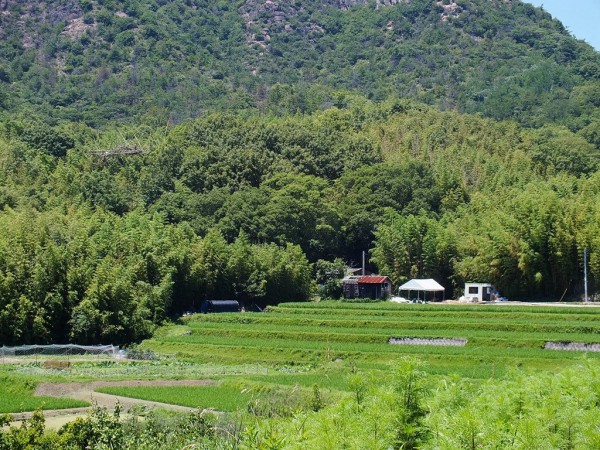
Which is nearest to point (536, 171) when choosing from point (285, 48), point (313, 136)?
point (313, 136)

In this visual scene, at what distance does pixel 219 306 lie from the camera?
2295 inches

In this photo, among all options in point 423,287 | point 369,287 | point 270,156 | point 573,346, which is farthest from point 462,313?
point 270,156

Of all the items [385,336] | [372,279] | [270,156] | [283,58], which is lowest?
[385,336]

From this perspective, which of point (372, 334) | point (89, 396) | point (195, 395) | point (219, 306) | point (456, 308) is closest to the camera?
point (195, 395)

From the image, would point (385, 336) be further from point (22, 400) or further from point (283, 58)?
point (283, 58)

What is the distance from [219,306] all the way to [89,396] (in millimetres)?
26799

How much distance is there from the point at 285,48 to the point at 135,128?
5642 cm

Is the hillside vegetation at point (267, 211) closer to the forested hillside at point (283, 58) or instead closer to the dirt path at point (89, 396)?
the dirt path at point (89, 396)

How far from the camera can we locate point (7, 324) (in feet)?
141

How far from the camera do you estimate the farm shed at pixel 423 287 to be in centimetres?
6125

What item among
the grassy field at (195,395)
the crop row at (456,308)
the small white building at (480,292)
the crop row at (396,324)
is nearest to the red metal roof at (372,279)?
the crop row at (456,308)

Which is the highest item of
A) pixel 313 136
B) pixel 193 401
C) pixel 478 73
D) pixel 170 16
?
pixel 170 16

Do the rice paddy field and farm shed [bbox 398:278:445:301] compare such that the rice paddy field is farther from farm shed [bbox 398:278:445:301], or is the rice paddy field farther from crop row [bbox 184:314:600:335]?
farm shed [bbox 398:278:445:301]

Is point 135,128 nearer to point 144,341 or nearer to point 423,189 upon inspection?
point 423,189
